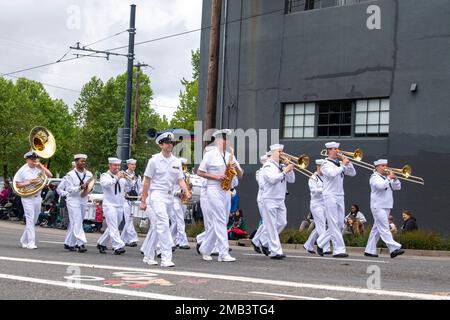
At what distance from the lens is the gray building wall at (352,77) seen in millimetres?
22859

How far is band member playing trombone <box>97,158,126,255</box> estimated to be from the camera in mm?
16656

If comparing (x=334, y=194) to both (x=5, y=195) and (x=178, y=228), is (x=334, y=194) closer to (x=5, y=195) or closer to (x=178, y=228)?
(x=178, y=228)

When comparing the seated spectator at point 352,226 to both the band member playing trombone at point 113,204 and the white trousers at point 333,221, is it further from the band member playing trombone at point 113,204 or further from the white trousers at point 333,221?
the band member playing trombone at point 113,204

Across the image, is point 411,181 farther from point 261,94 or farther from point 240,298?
point 240,298

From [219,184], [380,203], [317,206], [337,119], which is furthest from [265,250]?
[337,119]

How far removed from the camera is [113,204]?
17125 mm

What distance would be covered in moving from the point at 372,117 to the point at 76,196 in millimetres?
10526

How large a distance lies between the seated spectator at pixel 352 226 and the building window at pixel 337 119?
2.69 m

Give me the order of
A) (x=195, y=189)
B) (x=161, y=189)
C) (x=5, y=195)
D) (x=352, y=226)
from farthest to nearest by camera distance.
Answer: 1. (x=5, y=195)
2. (x=195, y=189)
3. (x=352, y=226)
4. (x=161, y=189)

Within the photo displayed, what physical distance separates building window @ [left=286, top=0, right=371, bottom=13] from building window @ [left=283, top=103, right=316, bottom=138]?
300 centimetres

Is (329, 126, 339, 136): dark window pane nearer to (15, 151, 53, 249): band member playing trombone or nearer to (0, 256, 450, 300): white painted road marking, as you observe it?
(15, 151, 53, 249): band member playing trombone

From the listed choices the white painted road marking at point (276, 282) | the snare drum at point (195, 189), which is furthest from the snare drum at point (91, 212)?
the white painted road marking at point (276, 282)

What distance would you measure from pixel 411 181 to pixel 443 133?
168 cm
